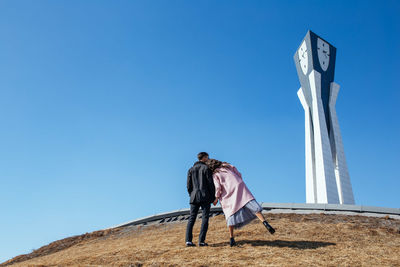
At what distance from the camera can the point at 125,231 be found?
11.2 m

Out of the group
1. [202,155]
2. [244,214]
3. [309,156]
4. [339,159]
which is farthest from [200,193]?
[339,159]

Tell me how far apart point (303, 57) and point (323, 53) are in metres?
2.11

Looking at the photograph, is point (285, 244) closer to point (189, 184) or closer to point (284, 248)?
point (284, 248)

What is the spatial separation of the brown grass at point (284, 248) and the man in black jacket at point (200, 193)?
1.11ft

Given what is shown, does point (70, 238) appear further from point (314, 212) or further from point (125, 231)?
point (314, 212)

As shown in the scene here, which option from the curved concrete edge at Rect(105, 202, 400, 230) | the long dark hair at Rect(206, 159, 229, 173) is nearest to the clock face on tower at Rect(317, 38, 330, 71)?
the curved concrete edge at Rect(105, 202, 400, 230)

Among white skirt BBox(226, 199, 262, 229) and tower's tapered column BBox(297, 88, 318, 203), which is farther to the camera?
tower's tapered column BBox(297, 88, 318, 203)

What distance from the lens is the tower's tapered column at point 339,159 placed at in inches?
1191

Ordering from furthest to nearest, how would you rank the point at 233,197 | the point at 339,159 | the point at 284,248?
the point at 339,159 < the point at 233,197 < the point at 284,248

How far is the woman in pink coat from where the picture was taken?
6.59 meters

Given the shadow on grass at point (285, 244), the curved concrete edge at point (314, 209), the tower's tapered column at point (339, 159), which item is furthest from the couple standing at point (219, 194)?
the tower's tapered column at point (339, 159)

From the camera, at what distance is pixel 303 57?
3491 centimetres

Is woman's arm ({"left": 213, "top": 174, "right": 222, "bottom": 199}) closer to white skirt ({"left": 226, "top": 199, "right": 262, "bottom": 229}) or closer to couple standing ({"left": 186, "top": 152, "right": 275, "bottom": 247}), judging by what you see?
couple standing ({"left": 186, "top": 152, "right": 275, "bottom": 247})

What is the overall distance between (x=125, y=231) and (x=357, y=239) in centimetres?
719
